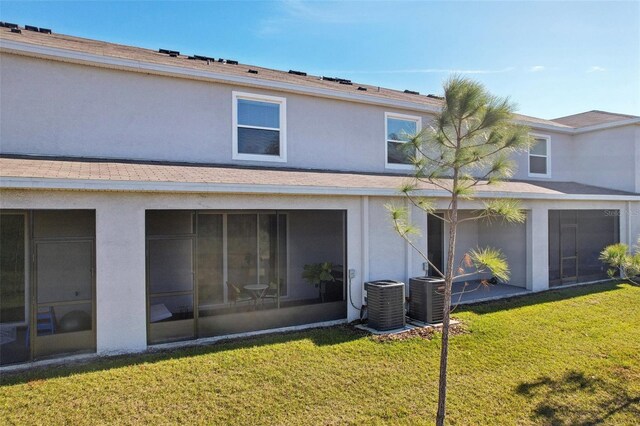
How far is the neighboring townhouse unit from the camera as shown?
6840 millimetres

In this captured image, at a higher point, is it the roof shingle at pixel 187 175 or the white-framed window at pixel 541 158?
the white-framed window at pixel 541 158

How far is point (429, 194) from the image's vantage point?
977cm

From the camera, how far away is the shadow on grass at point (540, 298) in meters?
10.0

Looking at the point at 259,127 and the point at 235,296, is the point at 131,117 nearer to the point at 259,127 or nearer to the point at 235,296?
the point at 259,127

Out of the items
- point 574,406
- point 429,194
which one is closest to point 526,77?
point 429,194

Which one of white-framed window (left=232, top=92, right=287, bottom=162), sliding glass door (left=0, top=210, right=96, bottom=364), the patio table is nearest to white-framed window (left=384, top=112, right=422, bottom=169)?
white-framed window (left=232, top=92, right=287, bottom=162)

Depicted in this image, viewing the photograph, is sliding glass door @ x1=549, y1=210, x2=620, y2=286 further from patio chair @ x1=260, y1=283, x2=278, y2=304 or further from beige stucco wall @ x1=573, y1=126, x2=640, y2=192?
patio chair @ x1=260, y1=283, x2=278, y2=304

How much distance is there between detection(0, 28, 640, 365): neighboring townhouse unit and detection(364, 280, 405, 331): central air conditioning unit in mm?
602

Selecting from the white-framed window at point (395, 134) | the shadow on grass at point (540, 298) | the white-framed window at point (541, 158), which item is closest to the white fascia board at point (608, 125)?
the white-framed window at point (541, 158)

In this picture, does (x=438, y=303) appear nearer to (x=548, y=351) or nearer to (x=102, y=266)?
(x=548, y=351)

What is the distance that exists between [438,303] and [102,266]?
699 centimetres

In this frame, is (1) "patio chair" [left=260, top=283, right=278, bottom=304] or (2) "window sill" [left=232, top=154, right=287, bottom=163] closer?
(2) "window sill" [left=232, top=154, right=287, bottom=163]

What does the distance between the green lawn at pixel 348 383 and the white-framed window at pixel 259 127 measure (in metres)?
4.76

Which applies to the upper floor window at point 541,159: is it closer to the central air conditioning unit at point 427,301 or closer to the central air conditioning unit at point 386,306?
the central air conditioning unit at point 427,301
